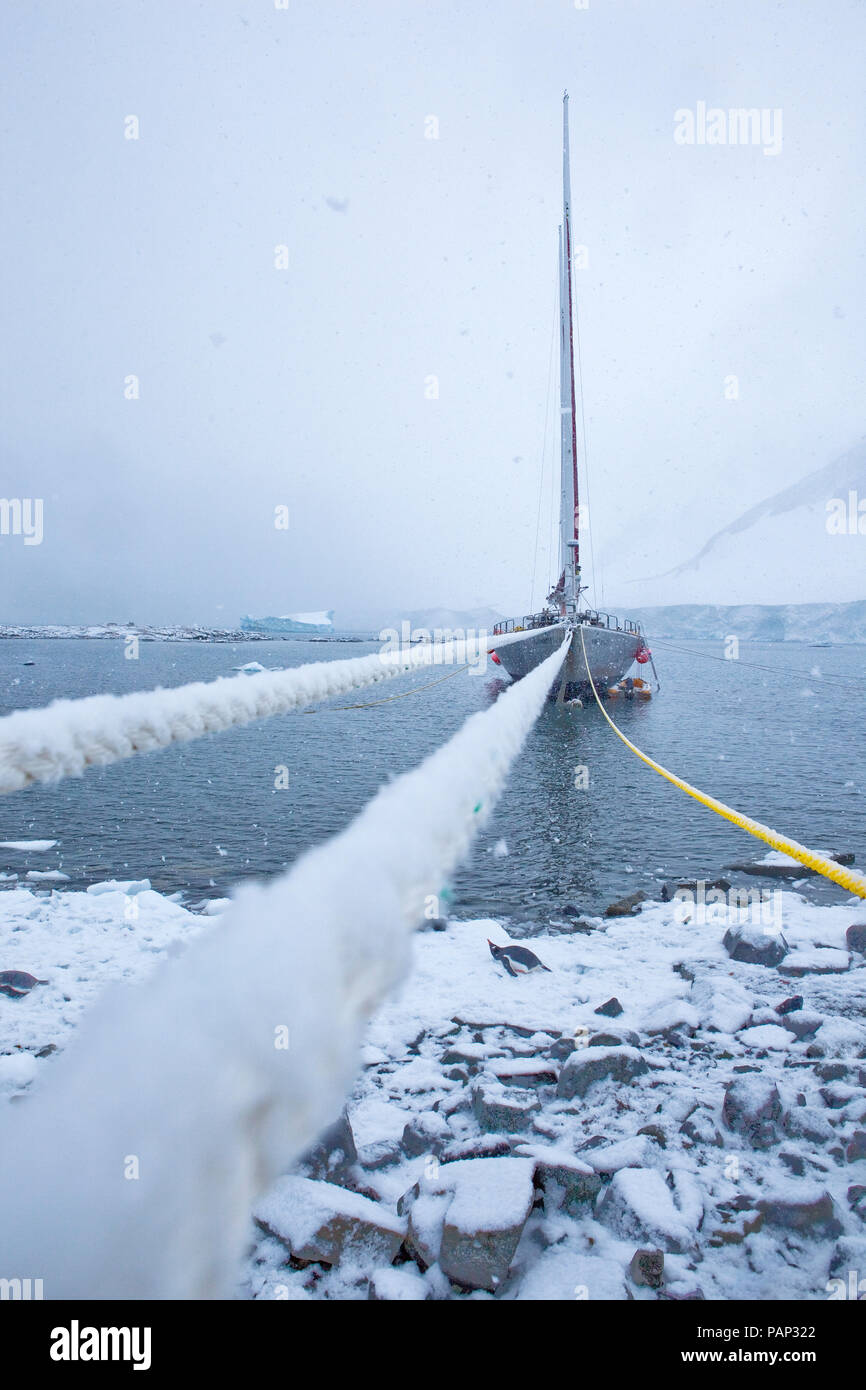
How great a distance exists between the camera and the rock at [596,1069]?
5.11 meters

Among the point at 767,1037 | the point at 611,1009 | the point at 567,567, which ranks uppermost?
the point at 567,567

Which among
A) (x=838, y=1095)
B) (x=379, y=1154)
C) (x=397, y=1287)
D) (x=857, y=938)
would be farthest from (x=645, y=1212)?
(x=857, y=938)

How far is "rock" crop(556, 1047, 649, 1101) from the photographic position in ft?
16.8

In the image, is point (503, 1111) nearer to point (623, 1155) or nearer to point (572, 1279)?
point (623, 1155)

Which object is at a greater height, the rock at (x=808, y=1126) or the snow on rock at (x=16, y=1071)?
the rock at (x=808, y=1126)

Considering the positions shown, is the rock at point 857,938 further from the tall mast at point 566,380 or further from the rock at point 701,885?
the tall mast at point 566,380

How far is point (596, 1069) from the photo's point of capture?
5.18 m

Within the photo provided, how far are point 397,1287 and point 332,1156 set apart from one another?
1.04 metres

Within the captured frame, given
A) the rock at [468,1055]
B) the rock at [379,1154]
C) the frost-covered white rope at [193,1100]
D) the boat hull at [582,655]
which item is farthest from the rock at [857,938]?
the boat hull at [582,655]

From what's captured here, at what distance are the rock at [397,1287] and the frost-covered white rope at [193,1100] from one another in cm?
349

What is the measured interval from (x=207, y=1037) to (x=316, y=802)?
18204mm

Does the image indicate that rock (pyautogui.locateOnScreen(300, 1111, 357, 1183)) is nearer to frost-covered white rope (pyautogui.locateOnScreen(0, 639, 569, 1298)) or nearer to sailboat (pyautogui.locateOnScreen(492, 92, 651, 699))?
frost-covered white rope (pyautogui.locateOnScreen(0, 639, 569, 1298))

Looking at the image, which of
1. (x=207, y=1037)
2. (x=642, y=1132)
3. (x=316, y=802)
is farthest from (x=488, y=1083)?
(x=316, y=802)
